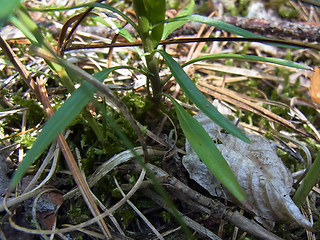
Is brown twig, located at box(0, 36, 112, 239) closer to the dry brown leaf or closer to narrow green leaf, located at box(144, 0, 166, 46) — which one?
narrow green leaf, located at box(144, 0, 166, 46)

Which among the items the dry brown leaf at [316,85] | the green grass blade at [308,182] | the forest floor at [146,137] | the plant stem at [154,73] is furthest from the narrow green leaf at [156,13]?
the dry brown leaf at [316,85]

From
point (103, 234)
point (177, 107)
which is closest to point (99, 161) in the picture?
point (103, 234)

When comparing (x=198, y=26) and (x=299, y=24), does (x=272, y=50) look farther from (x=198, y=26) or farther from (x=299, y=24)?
(x=198, y=26)

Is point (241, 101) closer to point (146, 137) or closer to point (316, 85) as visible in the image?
point (316, 85)

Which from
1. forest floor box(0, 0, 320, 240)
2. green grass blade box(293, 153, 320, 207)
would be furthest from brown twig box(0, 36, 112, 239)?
green grass blade box(293, 153, 320, 207)

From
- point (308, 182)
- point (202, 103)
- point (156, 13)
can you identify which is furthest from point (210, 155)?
point (156, 13)
